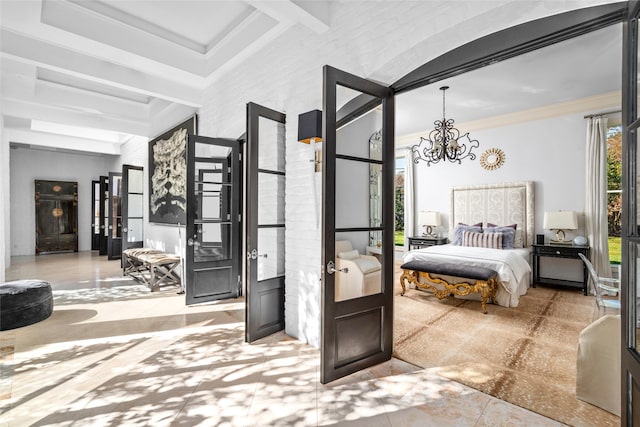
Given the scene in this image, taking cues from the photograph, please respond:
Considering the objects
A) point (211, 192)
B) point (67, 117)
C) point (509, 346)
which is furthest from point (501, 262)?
point (67, 117)

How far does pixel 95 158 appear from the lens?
10891mm

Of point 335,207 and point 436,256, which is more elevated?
point 335,207

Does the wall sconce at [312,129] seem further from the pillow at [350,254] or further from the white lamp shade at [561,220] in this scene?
the white lamp shade at [561,220]

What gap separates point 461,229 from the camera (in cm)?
685

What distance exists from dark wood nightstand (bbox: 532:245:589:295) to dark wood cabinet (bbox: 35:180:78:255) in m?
12.8

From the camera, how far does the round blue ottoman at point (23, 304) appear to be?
145 inches

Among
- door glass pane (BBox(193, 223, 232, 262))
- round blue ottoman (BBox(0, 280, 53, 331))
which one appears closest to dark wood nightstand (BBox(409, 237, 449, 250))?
door glass pane (BBox(193, 223, 232, 262))

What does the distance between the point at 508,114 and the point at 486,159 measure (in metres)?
0.96

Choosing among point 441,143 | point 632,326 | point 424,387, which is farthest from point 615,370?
point 441,143

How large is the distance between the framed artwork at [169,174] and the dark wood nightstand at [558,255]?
253 inches

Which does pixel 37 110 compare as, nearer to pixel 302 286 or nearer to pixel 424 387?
pixel 302 286

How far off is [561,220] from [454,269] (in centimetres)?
257

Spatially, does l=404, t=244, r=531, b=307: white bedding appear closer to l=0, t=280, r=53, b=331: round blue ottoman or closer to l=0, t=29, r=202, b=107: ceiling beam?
l=0, t=29, r=202, b=107: ceiling beam

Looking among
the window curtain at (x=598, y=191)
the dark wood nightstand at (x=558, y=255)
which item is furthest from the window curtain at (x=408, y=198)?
the window curtain at (x=598, y=191)
